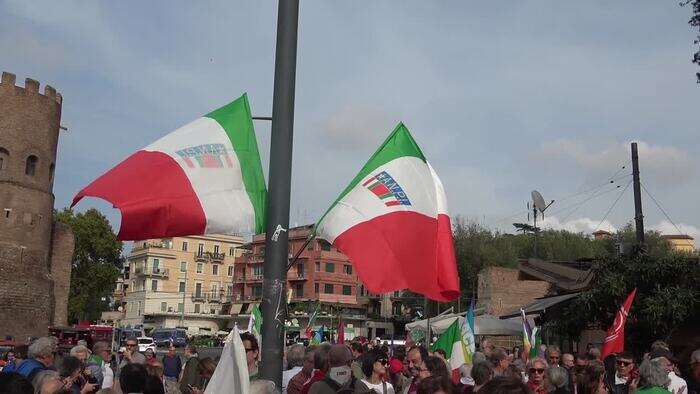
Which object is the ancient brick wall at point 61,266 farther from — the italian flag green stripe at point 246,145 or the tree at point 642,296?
the italian flag green stripe at point 246,145

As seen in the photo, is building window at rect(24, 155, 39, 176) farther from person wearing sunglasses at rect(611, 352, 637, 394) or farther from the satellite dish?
person wearing sunglasses at rect(611, 352, 637, 394)

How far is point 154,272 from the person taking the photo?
102 meters

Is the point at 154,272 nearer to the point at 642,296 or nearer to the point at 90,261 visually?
the point at 90,261

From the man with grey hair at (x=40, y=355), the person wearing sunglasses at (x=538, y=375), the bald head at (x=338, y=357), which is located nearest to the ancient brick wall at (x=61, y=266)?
the man with grey hair at (x=40, y=355)

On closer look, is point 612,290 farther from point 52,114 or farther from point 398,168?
point 52,114

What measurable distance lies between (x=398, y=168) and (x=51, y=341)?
360cm

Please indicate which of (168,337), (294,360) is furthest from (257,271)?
(294,360)

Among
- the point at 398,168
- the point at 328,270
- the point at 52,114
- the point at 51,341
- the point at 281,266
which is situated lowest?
the point at 51,341

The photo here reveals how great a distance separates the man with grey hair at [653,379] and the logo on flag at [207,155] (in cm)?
361

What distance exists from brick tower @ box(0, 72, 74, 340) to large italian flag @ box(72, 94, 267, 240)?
43.4m

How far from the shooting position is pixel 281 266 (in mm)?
4969

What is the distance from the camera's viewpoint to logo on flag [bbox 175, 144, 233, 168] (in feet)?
19.1

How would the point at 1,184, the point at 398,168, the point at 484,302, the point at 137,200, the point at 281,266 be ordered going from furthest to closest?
the point at 1,184 < the point at 484,302 < the point at 398,168 < the point at 137,200 < the point at 281,266

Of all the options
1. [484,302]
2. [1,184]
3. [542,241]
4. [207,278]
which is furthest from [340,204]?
Answer: [207,278]
